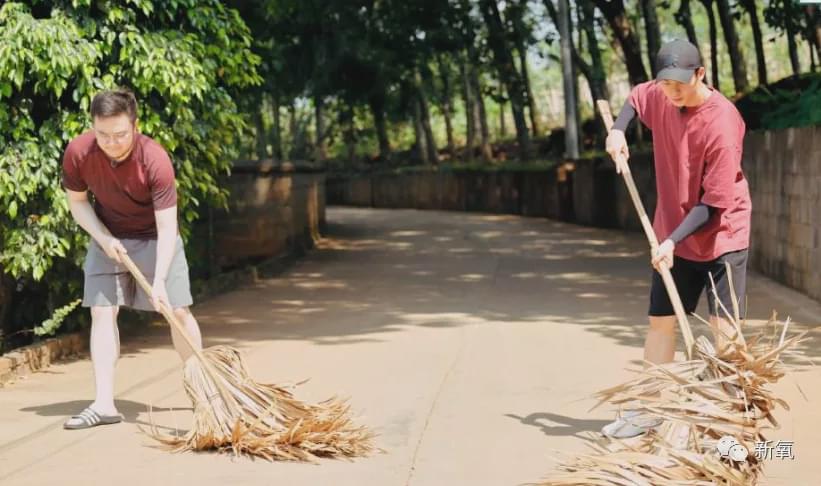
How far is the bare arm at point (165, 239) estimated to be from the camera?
7301 millimetres

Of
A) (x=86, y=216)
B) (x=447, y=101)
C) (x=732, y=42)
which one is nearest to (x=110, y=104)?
(x=86, y=216)

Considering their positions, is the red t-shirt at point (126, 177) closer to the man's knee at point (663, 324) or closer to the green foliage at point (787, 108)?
the man's knee at point (663, 324)

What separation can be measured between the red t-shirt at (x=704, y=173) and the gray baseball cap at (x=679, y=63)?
0.20 meters

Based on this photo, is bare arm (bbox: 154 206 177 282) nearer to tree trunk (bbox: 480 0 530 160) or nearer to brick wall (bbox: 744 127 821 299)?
brick wall (bbox: 744 127 821 299)

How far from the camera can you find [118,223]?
7.61 m

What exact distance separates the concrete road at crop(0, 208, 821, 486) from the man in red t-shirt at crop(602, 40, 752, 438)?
831 mm

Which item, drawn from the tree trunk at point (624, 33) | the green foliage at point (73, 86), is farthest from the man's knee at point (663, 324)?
the tree trunk at point (624, 33)

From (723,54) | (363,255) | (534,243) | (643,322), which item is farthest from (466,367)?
(723,54)

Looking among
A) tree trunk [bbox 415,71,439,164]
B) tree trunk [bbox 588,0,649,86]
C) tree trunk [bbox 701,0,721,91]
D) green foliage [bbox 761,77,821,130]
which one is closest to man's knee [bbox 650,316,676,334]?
green foliage [bbox 761,77,821,130]

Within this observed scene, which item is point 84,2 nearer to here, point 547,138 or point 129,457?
point 129,457

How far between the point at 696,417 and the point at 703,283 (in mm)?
1253

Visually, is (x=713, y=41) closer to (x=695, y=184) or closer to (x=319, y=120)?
(x=319, y=120)

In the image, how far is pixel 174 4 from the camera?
33.2ft

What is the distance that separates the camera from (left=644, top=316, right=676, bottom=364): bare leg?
684cm
